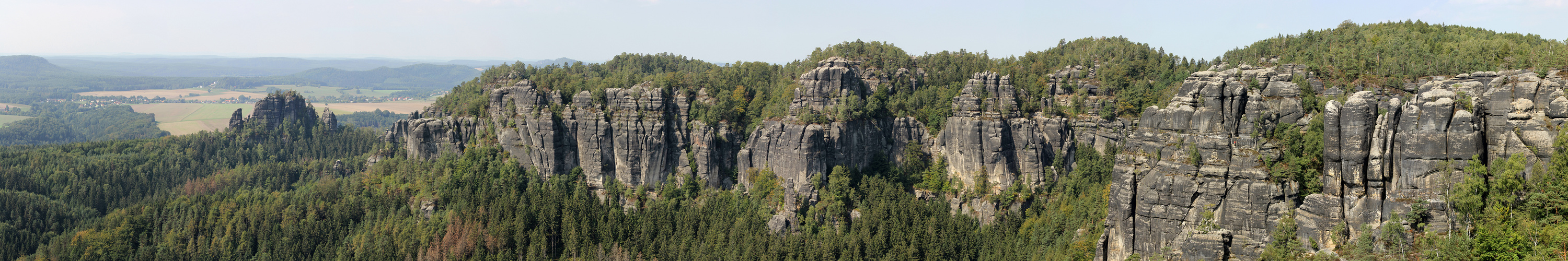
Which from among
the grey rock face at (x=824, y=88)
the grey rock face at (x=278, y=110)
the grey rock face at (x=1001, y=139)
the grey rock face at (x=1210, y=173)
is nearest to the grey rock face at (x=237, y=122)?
the grey rock face at (x=278, y=110)

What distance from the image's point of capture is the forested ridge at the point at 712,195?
219ft

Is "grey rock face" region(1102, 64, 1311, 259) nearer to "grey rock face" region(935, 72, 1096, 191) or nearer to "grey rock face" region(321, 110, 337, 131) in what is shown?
"grey rock face" region(935, 72, 1096, 191)

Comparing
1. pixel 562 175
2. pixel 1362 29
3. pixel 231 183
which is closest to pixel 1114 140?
pixel 1362 29

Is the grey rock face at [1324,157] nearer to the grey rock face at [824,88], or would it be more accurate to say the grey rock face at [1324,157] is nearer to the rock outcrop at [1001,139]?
the rock outcrop at [1001,139]

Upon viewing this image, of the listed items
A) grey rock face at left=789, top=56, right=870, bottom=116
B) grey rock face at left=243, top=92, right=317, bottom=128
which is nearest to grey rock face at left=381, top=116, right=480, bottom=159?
grey rock face at left=789, top=56, right=870, bottom=116

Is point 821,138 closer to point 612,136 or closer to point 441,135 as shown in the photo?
point 612,136

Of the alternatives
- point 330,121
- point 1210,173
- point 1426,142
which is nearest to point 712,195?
point 1210,173

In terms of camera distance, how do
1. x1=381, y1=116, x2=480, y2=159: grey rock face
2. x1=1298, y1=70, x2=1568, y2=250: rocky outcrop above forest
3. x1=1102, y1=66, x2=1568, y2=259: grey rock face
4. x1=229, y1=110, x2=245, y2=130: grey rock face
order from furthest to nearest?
x1=229, y1=110, x2=245, y2=130: grey rock face, x1=381, y1=116, x2=480, y2=159: grey rock face, x1=1102, y1=66, x2=1568, y2=259: grey rock face, x1=1298, y1=70, x2=1568, y2=250: rocky outcrop above forest

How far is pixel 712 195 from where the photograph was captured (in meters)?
87.2

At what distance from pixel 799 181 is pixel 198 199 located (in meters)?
66.9

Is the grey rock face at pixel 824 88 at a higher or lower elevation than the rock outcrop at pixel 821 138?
higher

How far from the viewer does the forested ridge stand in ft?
219

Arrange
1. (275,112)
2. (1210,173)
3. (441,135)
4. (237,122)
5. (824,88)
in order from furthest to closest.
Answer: (275,112), (237,122), (441,135), (824,88), (1210,173)

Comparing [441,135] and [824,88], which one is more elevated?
[824,88]
